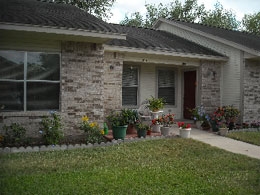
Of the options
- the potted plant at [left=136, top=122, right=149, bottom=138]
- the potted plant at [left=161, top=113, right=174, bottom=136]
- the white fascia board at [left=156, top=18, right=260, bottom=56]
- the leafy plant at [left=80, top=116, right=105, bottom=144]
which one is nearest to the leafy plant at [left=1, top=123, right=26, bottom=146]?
the leafy plant at [left=80, top=116, right=105, bottom=144]

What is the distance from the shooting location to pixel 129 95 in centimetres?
1116

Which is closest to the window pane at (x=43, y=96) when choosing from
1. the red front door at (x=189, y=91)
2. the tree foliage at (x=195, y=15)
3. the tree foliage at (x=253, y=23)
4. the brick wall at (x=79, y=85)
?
the brick wall at (x=79, y=85)

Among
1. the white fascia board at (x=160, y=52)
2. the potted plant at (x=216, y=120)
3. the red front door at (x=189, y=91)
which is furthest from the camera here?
the red front door at (x=189, y=91)

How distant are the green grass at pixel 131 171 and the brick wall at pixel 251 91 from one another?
195 inches

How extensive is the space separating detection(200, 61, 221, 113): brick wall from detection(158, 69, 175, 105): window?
1.44m

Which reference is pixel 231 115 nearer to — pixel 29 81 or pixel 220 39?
pixel 220 39

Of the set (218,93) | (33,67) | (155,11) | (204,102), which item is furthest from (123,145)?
(155,11)

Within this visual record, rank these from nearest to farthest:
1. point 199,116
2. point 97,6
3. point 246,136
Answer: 1. point 246,136
2. point 199,116
3. point 97,6

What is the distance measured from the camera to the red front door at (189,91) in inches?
479

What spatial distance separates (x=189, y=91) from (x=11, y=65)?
309 inches

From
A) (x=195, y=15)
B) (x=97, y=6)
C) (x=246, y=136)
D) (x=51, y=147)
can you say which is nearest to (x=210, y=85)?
(x=246, y=136)

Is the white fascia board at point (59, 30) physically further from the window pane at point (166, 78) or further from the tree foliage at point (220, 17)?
the tree foliage at point (220, 17)

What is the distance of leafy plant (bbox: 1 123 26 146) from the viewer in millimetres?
6766

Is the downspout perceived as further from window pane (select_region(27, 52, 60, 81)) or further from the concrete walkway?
window pane (select_region(27, 52, 60, 81))
